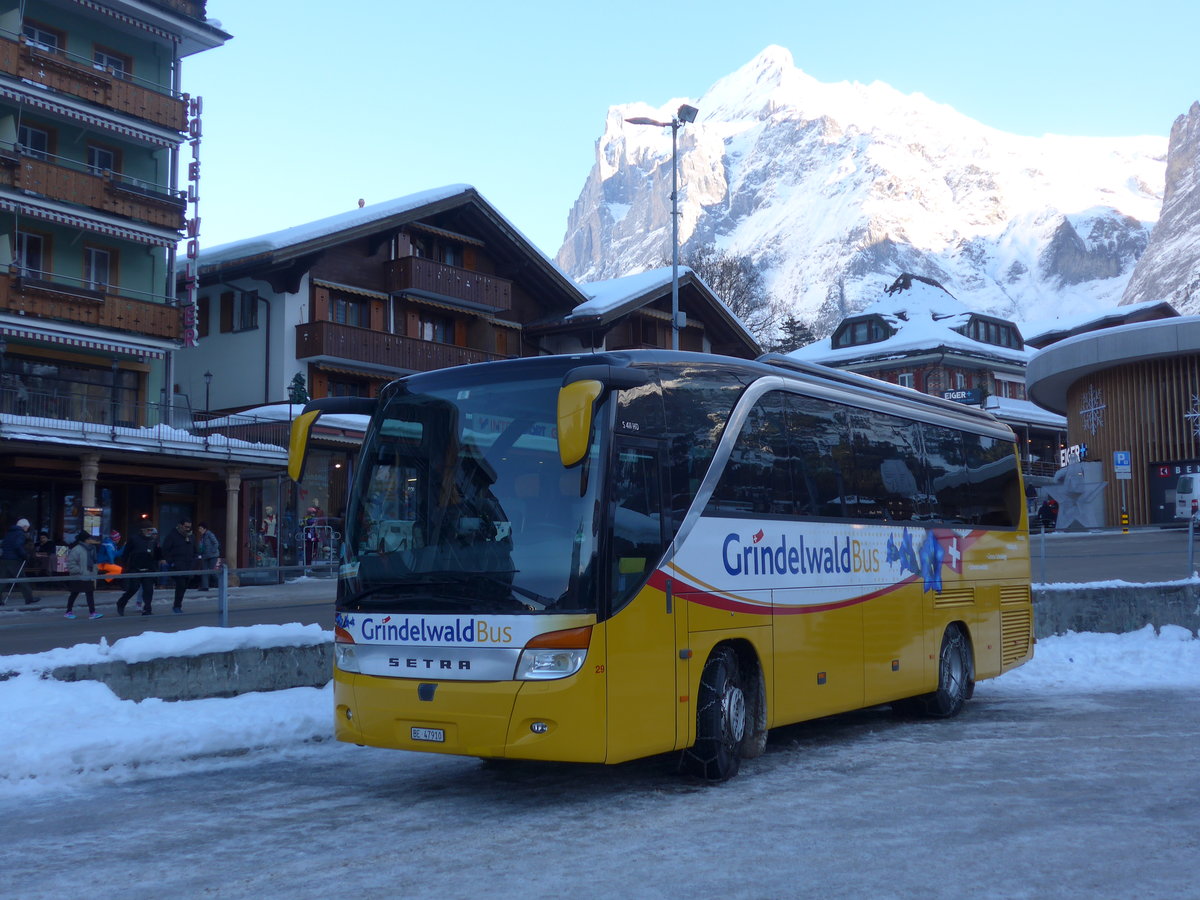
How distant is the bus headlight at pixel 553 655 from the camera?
8.17m

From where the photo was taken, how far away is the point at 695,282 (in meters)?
47.1

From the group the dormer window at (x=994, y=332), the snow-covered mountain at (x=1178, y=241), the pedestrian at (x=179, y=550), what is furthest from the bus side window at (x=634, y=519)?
the snow-covered mountain at (x=1178, y=241)

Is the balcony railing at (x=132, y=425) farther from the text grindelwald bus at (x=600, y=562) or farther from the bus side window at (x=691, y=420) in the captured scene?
the bus side window at (x=691, y=420)

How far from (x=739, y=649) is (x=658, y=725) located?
140 centimetres

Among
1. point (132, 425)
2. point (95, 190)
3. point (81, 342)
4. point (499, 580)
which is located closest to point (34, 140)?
point (95, 190)

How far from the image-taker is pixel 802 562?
416 inches

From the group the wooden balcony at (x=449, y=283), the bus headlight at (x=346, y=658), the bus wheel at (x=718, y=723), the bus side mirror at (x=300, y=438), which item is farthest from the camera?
the wooden balcony at (x=449, y=283)

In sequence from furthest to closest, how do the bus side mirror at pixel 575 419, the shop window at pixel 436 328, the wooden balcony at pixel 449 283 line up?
1. the shop window at pixel 436 328
2. the wooden balcony at pixel 449 283
3. the bus side mirror at pixel 575 419

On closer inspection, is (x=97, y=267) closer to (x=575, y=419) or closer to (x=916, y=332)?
(x=575, y=419)

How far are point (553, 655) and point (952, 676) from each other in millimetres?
6438

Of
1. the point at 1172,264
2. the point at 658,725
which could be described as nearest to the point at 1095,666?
the point at 658,725

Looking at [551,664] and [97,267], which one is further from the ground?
[97,267]

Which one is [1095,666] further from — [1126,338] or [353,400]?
[1126,338]

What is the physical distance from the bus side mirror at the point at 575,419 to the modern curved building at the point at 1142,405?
39699mm
